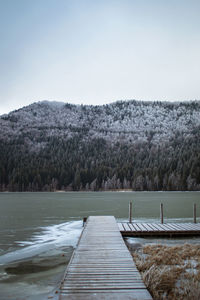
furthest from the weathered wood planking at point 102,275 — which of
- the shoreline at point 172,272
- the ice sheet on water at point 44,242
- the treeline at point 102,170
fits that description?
the treeline at point 102,170

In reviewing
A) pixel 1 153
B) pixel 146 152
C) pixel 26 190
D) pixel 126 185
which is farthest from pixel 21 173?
pixel 146 152

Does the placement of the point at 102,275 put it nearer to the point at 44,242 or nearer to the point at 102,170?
the point at 44,242

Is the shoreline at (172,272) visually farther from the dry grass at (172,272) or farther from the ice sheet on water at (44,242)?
the ice sheet on water at (44,242)

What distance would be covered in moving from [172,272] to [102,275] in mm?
2450

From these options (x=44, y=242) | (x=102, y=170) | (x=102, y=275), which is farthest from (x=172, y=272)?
(x=102, y=170)

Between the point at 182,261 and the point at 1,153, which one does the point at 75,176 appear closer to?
the point at 1,153

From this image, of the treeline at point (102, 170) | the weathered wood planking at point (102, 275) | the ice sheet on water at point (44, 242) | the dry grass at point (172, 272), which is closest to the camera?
the weathered wood planking at point (102, 275)

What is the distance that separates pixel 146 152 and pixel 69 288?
184983 millimetres

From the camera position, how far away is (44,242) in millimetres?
16672

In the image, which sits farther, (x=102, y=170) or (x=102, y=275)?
(x=102, y=170)

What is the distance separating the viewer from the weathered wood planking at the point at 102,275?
6.04 metres

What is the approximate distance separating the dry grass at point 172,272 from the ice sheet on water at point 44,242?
18.1 ft

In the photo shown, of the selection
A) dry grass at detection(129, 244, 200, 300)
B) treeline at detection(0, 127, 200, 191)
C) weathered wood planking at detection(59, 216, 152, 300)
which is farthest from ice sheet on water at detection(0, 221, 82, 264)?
treeline at detection(0, 127, 200, 191)

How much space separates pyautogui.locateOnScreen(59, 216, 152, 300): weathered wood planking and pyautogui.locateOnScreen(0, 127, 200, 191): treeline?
11966 cm
